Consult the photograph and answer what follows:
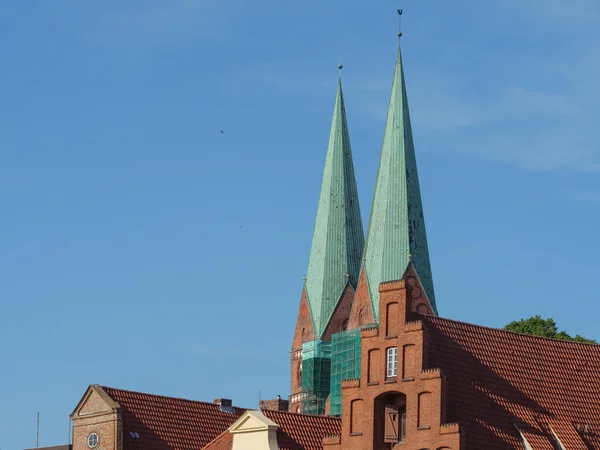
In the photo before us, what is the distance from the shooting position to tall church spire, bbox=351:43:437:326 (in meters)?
95.2

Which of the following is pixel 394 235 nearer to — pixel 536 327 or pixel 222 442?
pixel 536 327

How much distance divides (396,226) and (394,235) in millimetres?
523

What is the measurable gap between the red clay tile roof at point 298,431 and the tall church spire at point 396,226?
1131 inches

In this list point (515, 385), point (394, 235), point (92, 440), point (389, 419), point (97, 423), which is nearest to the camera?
point (389, 419)

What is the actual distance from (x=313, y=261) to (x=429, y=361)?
150ft

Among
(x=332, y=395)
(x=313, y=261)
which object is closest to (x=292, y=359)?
(x=313, y=261)

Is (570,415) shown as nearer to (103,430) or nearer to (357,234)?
(103,430)

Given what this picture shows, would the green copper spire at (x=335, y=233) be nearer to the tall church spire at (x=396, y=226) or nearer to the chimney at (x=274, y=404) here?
the tall church spire at (x=396, y=226)

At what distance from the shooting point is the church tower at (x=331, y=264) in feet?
341

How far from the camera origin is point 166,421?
69562mm

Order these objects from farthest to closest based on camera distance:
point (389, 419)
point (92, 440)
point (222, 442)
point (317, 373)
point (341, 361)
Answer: point (317, 373), point (341, 361), point (92, 440), point (222, 442), point (389, 419)

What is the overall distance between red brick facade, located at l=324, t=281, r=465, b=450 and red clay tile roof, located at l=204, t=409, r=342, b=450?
226 cm

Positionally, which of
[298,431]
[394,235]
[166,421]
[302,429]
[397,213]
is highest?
[397,213]

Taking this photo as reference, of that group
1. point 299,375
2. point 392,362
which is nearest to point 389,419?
point 392,362
